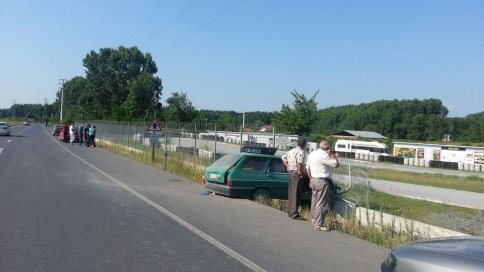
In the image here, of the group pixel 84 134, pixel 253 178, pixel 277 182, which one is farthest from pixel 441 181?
pixel 84 134

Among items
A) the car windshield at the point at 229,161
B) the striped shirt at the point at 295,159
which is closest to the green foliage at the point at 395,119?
the car windshield at the point at 229,161

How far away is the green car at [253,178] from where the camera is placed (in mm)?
13652

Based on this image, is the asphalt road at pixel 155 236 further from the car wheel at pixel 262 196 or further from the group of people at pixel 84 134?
the group of people at pixel 84 134

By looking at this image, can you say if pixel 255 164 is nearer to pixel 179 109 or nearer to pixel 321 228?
pixel 321 228

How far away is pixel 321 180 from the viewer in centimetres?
976

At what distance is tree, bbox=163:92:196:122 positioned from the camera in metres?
64.9

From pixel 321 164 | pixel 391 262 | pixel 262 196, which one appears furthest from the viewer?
pixel 262 196

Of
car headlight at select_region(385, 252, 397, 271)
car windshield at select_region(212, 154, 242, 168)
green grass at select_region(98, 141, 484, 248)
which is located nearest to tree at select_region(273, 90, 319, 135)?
green grass at select_region(98, 141, 484, 248)

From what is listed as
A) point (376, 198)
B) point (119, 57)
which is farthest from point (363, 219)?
point (119, 57)

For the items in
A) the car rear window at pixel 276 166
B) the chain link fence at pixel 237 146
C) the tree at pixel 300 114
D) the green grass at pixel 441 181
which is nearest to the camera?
the chain link fence at pixel 237 146

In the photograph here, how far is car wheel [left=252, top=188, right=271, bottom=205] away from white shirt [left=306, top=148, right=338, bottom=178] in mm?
3947

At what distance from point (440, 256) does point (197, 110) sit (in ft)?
217

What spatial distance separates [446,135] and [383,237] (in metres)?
139

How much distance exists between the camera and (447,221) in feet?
29.3
